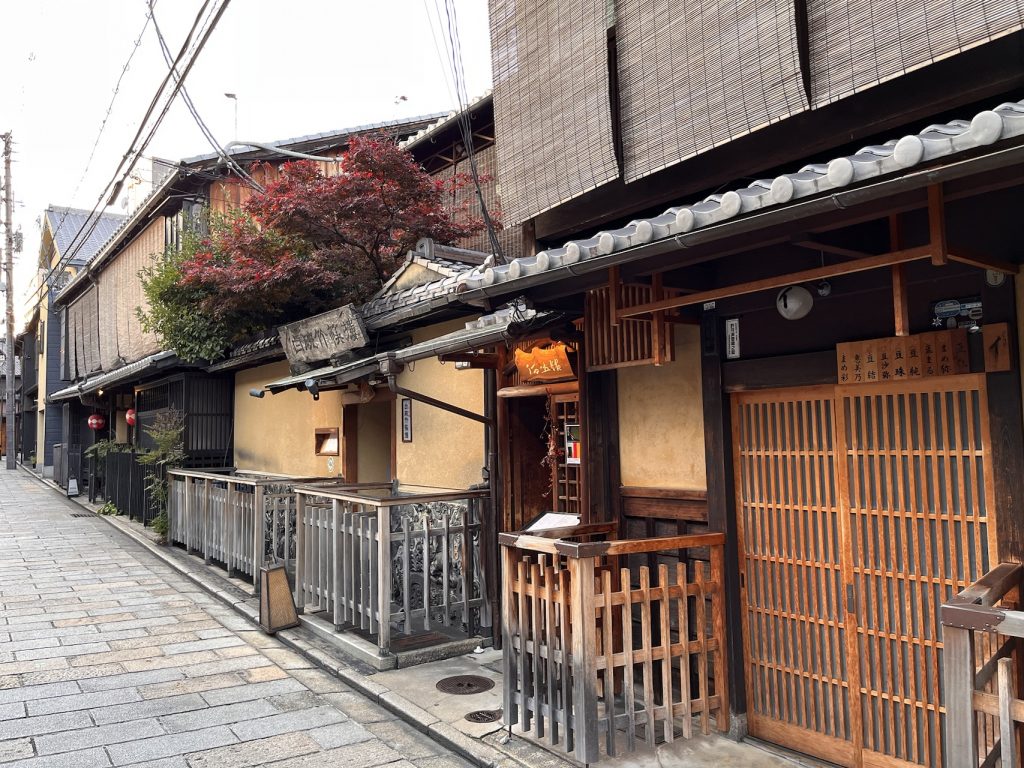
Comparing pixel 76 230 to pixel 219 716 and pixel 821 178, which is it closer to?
pixel 219 716

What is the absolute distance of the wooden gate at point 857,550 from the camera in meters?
4.59

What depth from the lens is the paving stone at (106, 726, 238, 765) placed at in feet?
18.0

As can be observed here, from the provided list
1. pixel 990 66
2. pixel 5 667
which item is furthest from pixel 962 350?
pixel 5 667

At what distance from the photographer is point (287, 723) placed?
245 inches

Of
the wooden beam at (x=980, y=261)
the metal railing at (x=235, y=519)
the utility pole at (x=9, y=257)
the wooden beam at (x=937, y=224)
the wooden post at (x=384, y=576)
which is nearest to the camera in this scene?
the wooden beam at (x=937, y=224)

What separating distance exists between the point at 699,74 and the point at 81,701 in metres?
7.71

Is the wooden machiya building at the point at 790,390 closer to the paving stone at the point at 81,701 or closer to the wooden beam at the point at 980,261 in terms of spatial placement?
the wooden beam at the point at 980,261

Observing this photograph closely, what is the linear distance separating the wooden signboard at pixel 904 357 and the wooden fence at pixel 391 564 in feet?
15.2

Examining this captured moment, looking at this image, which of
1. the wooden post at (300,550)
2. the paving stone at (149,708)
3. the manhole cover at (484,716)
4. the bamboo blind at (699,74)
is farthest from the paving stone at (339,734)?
the bamboo blind at (699,74)

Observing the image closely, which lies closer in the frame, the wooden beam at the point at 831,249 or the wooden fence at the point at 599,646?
the wooden beam at the point at 831,249

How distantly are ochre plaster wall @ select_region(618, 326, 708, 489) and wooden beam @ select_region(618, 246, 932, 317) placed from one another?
0.97 meters

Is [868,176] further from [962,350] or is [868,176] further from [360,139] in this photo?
[360,139]

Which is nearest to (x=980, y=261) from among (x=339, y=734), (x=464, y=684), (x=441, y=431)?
(x=464, y=684)

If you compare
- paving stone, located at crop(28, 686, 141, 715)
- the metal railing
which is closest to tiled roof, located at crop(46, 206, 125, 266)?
the metal railing
